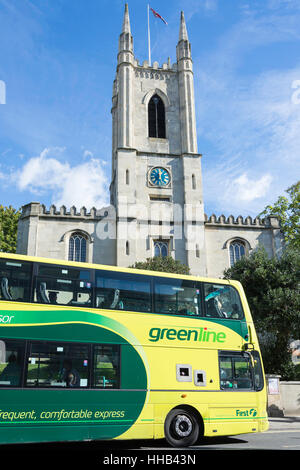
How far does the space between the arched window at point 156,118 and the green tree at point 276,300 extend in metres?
21.4

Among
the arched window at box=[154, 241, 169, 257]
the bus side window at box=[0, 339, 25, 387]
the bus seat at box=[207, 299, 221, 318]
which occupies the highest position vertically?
the arched window at box=[154, 241, 169, 257]

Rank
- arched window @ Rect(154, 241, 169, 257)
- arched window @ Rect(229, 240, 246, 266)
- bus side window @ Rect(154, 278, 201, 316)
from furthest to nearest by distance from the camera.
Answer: arched window @ Rect(229, 240, 246, 266)
arched window @ Rect(154, 241, 169, 257)
bus side window @ Rect(154, 278, 201, 316)

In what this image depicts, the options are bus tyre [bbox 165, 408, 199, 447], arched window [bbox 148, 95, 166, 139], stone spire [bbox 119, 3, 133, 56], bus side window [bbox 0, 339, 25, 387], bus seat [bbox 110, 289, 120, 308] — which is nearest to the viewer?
bus side window [bbox 0, 339, 25, 387]

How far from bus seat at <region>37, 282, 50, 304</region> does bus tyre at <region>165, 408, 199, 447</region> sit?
413 centimetres

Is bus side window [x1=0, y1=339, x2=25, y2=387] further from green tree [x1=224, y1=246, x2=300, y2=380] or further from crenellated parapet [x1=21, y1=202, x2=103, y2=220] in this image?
crenellated parapet [x1=21, y1=202, x2=103, y2=220]

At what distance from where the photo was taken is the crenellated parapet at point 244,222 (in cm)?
3866

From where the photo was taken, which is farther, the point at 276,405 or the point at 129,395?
the point at 276,405

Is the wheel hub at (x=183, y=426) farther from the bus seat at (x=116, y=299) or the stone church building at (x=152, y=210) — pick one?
the stone church building at (x=152, y=210)

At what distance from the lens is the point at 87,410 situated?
875cm

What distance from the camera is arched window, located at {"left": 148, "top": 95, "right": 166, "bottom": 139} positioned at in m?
40.7

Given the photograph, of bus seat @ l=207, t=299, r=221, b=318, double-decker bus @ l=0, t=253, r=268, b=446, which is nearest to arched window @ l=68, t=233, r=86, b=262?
bus seat @ l=207, t=299, r=221, b=318
